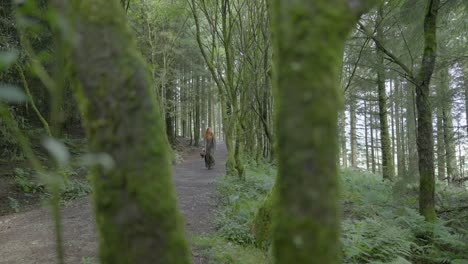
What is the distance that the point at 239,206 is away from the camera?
7.37m

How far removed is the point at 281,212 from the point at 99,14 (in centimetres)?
100

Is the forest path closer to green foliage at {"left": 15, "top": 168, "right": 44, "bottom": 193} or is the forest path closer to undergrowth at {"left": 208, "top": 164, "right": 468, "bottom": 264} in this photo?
undergrowth at {"left": 208, "top": 164, "right": 468, "bottom": 264}

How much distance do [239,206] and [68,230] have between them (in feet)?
10.9

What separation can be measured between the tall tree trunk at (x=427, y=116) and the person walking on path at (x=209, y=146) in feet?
32.4

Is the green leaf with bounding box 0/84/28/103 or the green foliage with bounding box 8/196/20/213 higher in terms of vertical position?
the green leaf with bounding box 0/84/28/103

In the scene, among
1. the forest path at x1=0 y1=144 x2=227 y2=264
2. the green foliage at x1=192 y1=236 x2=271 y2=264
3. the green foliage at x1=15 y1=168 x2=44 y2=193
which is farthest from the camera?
the green foliage at x1=15 y1=168 x2=44 y2=193

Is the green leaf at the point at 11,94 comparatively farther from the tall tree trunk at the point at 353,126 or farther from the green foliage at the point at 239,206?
the tall tree trunk at the point at 353,126

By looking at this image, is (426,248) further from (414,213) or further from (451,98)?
(451,98)

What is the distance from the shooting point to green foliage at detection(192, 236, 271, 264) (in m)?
4.56

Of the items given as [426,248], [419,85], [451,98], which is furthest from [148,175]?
[451,98]

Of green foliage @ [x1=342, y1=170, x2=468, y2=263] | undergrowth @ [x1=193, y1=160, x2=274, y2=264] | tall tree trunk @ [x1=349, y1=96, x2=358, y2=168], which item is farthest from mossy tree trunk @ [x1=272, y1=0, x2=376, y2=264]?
tall tree trunk @ [x1=349, y1=96, x2=358, y2=168]

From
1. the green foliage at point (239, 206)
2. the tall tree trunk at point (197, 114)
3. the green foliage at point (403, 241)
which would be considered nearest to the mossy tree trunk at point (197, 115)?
the tall tree trunk at point (197, 114)

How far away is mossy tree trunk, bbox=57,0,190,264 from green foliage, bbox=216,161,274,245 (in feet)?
14.8

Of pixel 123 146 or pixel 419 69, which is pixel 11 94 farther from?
pixel 419 69
